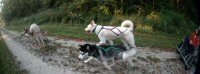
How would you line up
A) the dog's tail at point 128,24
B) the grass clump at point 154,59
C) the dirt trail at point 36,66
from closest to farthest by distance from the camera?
the dirt trail at point 36,66 → the dog's tail at point 128,24 → the grass clump at point 154,59

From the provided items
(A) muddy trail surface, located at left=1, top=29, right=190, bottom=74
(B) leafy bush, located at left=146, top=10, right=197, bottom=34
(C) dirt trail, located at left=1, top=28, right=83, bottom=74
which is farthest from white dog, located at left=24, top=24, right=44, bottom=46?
(B) leafy bush, located at left=146, top=10, right=197, bottom=34

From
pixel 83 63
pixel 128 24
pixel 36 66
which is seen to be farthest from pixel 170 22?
pixel 36 66

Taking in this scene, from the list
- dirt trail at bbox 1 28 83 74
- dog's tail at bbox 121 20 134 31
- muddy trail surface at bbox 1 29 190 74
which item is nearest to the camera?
dirt trail at bbox 1 28 83 74

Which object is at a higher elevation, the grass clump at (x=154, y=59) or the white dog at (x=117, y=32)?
the white dog at (x=117, y=32)

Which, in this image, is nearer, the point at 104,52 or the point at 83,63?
the point at 104,52

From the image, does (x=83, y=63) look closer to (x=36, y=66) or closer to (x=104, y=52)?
(x=104, y=52)

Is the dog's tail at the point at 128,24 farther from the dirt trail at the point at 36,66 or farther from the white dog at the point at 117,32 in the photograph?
the dirt trail at the point at 36,66

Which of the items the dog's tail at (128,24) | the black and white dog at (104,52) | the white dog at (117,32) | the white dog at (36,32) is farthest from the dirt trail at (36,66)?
the white dog at (36,32)

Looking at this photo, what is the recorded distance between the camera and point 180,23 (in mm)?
26516

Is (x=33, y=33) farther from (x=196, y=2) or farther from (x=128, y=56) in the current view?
(x=196, y=2)

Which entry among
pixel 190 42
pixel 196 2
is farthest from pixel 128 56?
pixel 196 2

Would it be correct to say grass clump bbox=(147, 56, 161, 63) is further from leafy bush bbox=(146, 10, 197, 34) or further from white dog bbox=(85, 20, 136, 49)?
leafy bush bbox=(146, 10, 197, 34)

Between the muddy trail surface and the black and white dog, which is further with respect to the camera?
the muddy trail surface

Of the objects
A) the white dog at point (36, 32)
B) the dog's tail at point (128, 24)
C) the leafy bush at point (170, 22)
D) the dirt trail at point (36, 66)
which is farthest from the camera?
the leafy bush at point (170, 22)
